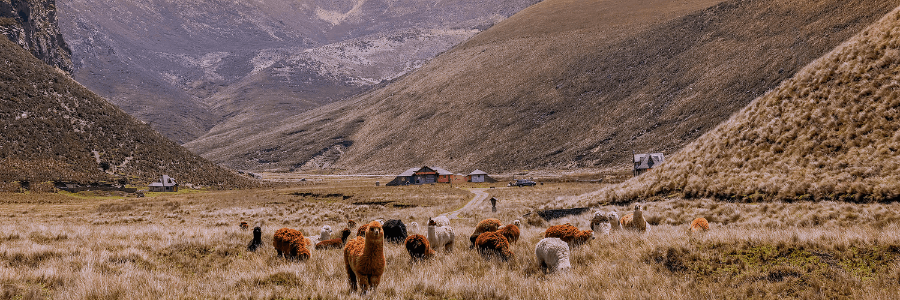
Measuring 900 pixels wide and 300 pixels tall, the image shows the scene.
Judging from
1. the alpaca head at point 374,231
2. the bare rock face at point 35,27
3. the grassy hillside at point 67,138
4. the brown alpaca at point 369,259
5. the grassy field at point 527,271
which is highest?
the bare rock face at point 35,27

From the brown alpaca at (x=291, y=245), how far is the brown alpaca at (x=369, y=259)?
14.2 feet

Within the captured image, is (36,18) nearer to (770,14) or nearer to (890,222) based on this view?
(890,222)

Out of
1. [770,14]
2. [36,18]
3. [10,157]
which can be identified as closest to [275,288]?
[10,157]

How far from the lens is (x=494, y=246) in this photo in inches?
432

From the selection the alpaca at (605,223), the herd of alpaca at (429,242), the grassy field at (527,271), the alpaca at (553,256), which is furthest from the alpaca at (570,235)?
the alpaca at (605,223)

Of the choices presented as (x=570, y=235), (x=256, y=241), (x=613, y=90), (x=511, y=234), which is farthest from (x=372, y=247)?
(x=613, y=90)

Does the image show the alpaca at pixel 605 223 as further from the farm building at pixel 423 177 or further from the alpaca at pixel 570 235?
the farm building at pixel 423 177

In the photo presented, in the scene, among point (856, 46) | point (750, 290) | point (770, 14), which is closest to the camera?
point (750, 290)

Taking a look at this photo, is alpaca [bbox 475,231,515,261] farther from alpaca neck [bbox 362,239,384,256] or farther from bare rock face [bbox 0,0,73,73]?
bare rock face [bbox 0,0,73,73]

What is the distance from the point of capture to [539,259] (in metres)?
9.67

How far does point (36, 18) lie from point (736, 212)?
14101 centimetres

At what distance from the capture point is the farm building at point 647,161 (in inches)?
3130

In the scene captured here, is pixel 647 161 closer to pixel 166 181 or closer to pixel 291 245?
pixel 166 181

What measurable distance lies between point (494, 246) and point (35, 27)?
135 metres
